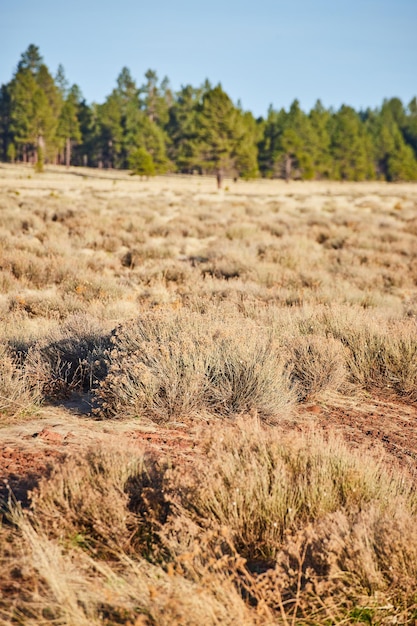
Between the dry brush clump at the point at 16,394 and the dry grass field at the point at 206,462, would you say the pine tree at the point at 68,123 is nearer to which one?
the dry grass field at the point at 206,462

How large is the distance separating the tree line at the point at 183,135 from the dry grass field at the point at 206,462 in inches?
1733

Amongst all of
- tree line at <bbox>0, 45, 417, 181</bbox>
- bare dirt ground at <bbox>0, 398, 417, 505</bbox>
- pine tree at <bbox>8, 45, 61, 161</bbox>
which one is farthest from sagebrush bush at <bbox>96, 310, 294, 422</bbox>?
pine tree at <bbox>8, 45, 61, 161</bbox>

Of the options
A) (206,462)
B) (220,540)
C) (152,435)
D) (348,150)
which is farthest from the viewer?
(348,150)

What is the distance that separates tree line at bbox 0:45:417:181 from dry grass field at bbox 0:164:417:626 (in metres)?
44.0

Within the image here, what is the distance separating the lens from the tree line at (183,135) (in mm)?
49688

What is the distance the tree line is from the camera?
163 feet

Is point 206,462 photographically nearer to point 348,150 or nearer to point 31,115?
point 31,115

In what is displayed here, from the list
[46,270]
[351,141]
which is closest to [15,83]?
[351,141]

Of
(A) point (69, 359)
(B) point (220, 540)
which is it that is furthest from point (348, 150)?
(B) point (220, 540)

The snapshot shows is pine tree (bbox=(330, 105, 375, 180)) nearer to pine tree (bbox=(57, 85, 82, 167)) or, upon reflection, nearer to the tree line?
the tree line

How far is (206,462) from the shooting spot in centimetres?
289

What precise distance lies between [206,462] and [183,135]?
82.2 m

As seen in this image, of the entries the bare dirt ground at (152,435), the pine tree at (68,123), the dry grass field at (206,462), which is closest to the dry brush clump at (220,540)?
the dry grass field at (206,462)

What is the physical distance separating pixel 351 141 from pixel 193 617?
254 ft
